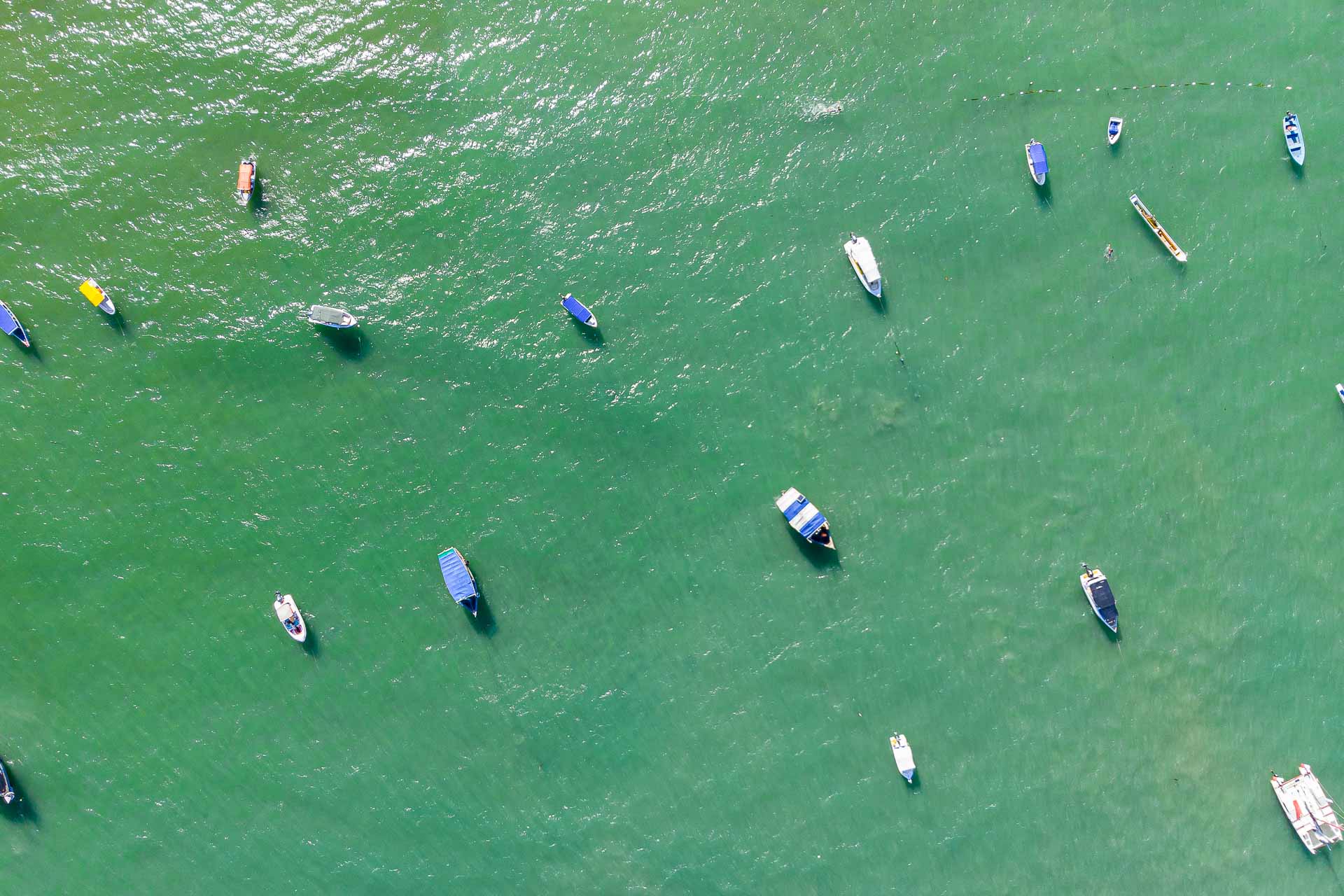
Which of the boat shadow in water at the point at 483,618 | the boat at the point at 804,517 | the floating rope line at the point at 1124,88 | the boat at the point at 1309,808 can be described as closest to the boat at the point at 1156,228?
the floating rope line at the point at 1124,88

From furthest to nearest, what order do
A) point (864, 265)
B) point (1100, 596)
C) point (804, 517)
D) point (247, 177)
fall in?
point (1100, 596)
point (864, 265)
point (804, 517)
point (247, 177)

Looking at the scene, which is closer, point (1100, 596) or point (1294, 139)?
point (1100, 596)

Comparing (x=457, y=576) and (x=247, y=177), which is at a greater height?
(x=247, y=177)

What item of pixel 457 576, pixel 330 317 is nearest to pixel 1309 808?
pixel 457 576

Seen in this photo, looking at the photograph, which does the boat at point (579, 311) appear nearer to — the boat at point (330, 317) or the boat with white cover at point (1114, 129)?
the boat at point (330, 317)

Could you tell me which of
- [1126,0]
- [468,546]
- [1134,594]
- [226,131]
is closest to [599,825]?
[468,546]

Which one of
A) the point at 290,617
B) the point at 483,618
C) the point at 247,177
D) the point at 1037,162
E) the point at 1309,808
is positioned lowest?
the point at 1309,808

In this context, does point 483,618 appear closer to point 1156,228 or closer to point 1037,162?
point 1037,162
